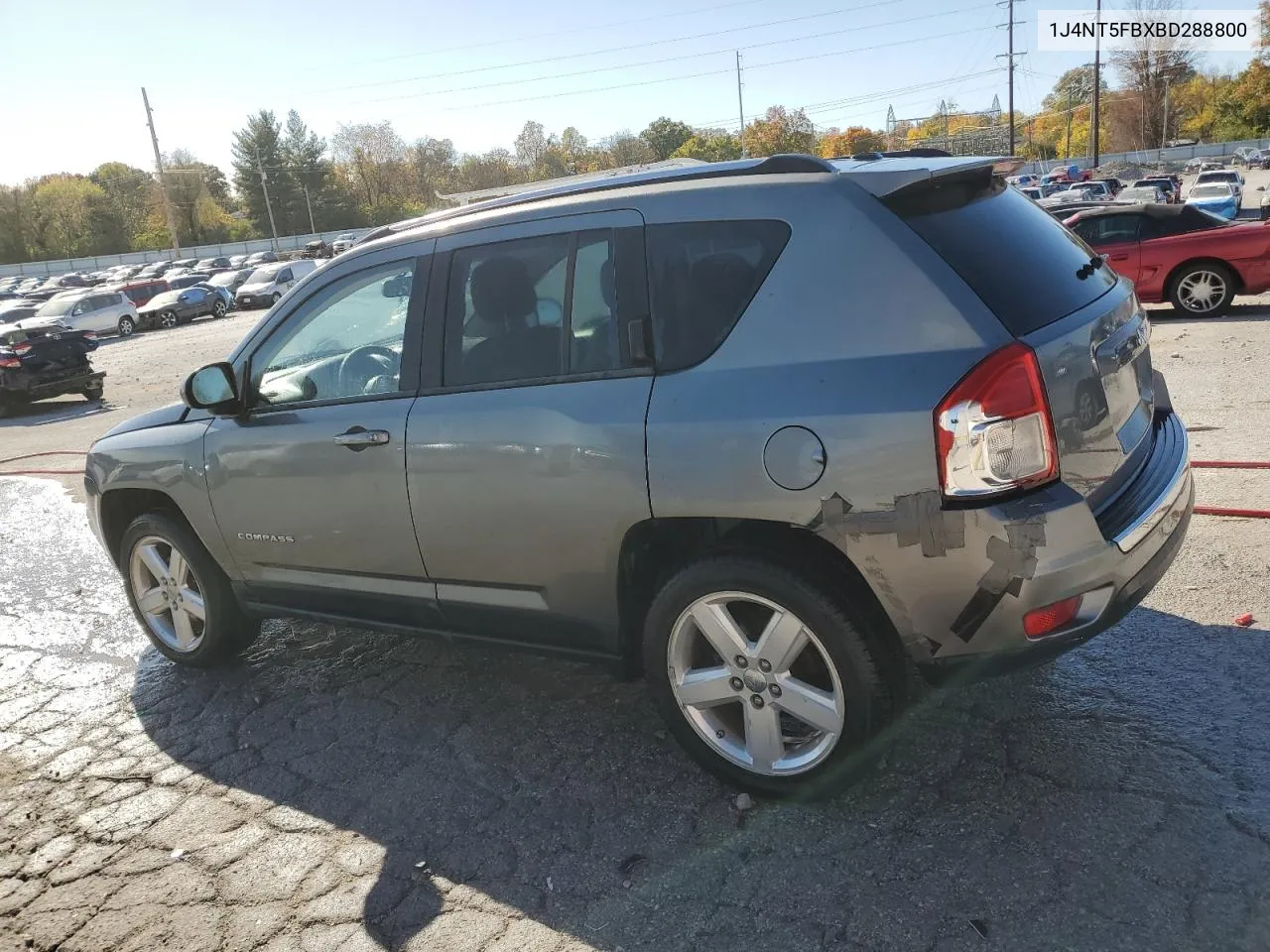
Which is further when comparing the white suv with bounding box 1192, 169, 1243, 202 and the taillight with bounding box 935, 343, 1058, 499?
the white suv with bounding box 1192, 169, 1243, 202

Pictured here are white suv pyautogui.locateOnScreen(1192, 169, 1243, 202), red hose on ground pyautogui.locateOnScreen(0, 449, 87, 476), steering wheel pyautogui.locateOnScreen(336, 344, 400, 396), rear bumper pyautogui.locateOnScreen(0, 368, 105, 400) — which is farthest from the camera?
white suv pyautogui.locateOnScreen(1192, 169, 1243, 202)

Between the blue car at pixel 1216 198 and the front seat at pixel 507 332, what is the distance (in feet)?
111

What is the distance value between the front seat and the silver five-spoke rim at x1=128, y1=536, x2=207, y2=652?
6.84 feet

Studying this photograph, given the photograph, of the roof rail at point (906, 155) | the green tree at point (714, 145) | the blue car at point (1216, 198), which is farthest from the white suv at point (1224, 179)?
the green tree at point (714, 145)

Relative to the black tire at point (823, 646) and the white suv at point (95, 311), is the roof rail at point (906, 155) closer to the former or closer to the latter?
the black tire at point (823, 646)

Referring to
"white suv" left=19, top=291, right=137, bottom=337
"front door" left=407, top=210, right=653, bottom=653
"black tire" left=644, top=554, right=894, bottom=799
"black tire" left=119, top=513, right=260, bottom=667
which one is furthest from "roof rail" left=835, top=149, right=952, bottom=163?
"white suv" left=19, top=291, right=137, bottom=337

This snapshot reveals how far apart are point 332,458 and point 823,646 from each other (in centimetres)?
205

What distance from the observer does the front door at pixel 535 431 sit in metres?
3.14

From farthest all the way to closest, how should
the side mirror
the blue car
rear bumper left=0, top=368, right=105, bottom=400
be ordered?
the blue car
rear bumper left=0, top=368, right=105, bottom=400
the side mirror

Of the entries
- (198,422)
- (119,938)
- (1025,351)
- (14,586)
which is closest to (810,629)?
(1025,351)

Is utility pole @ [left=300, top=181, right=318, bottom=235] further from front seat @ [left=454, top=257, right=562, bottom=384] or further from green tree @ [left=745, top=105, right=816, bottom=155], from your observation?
front seat @ [left=454, top=257, right=562, bottom=384]

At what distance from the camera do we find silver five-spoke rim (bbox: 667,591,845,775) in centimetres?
295

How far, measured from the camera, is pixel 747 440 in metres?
2.82

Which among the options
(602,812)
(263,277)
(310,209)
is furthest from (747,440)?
(310,209)
